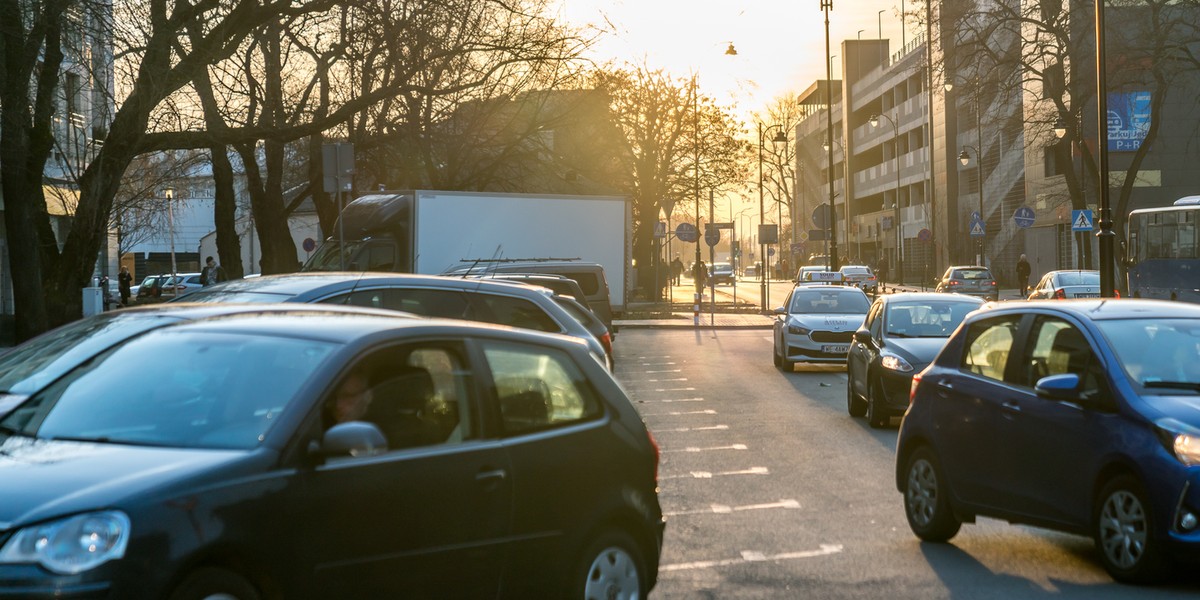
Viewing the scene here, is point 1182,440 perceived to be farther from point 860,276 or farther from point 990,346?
point 860,276

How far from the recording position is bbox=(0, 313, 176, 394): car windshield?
Result: 595 centimetres

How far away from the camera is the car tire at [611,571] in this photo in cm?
620

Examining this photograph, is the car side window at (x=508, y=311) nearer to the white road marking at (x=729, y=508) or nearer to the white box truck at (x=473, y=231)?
the white road marking at (x=729, y=508)

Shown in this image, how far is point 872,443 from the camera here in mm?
14883

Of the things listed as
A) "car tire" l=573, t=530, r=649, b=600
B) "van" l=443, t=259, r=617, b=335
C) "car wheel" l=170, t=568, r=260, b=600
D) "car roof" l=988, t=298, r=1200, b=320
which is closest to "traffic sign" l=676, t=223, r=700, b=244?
"van" l=443, t=259, r=617, b=335

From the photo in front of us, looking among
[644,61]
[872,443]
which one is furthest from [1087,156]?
[872,443]

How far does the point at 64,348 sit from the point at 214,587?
212cm

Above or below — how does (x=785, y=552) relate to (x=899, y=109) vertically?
below

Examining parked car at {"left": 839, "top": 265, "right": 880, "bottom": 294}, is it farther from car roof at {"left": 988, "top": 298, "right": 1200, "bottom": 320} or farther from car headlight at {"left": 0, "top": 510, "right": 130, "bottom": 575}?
car headlight at {"left": 0, "top": 510, "right": 130, "bottom": 575}

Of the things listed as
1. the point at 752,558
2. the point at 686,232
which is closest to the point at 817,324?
the point at 752,558

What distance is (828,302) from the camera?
26.1m

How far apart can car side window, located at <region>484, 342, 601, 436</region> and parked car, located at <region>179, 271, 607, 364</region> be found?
3.56 metres

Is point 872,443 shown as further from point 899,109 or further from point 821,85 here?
point 821,85

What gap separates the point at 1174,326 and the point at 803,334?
16.4 metres
